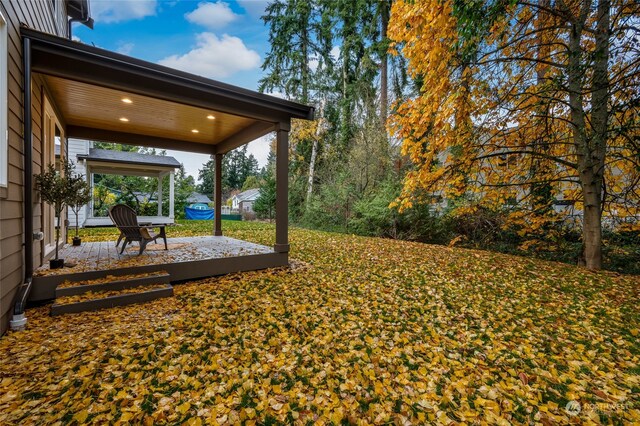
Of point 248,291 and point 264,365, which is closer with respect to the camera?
point 264,365

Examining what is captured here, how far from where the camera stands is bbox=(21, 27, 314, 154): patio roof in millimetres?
3307

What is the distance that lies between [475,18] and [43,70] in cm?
532

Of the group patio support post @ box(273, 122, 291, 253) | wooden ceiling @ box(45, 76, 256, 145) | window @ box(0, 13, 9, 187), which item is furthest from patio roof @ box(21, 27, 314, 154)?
window @ box(0, 13, 9, 187)

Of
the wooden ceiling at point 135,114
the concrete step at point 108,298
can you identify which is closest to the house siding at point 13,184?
the concrete step at point 108,298

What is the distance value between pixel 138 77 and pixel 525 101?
6.80 m

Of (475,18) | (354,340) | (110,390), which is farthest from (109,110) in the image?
(475,18)

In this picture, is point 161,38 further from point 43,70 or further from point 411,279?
point 411,279

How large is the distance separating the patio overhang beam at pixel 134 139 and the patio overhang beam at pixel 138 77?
3.32m

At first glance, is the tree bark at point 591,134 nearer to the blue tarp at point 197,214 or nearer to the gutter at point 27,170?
the gutter at point 27,170

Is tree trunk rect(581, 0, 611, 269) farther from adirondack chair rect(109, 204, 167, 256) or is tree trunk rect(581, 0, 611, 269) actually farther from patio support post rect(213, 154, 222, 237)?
patio support post rect(213, 154, 222, 237)

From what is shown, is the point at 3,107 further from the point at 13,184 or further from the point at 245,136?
the point at 245,136

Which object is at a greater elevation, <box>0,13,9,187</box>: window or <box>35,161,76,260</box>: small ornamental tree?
<box>0,13,9,187</box>: window

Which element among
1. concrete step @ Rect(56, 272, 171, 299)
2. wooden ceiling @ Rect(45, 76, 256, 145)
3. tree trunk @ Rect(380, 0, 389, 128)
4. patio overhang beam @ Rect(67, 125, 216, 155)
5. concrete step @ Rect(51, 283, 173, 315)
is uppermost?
tree trunk @ Rect(380, 0, 389, 128)

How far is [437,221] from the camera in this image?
29.0 feet
